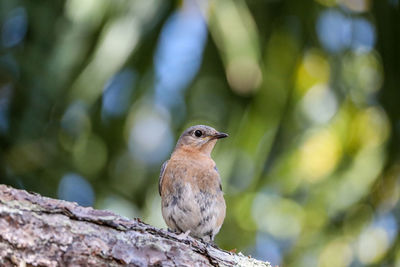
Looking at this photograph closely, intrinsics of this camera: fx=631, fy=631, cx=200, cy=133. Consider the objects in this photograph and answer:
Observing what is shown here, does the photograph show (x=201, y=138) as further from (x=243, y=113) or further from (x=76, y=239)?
(x=76, y=239)

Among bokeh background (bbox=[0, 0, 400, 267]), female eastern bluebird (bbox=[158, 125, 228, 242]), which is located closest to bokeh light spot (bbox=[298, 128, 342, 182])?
bokeh background (bbox=[0, 0, 400, 267])

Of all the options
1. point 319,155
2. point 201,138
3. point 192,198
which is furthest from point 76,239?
point 319,155

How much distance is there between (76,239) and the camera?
129 inches

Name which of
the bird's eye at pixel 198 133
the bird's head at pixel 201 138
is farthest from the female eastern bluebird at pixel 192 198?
the bird's eye at pixel 198 133

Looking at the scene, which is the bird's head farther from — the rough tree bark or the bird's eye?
the rough tree bark

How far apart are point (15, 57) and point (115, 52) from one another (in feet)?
3.95

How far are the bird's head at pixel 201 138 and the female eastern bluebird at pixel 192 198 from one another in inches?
15.2

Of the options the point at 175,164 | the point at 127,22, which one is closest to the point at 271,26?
the point at 127,22

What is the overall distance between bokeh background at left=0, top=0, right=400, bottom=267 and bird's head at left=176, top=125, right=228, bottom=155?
33.0 inches

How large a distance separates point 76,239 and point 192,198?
226cm

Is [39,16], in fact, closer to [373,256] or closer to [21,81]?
[21,81]

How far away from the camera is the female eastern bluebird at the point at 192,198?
17.9ft

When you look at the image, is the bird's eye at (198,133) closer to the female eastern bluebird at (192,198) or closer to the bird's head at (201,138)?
the bird's head at (201,138)

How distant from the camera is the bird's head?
6320 millimetres
